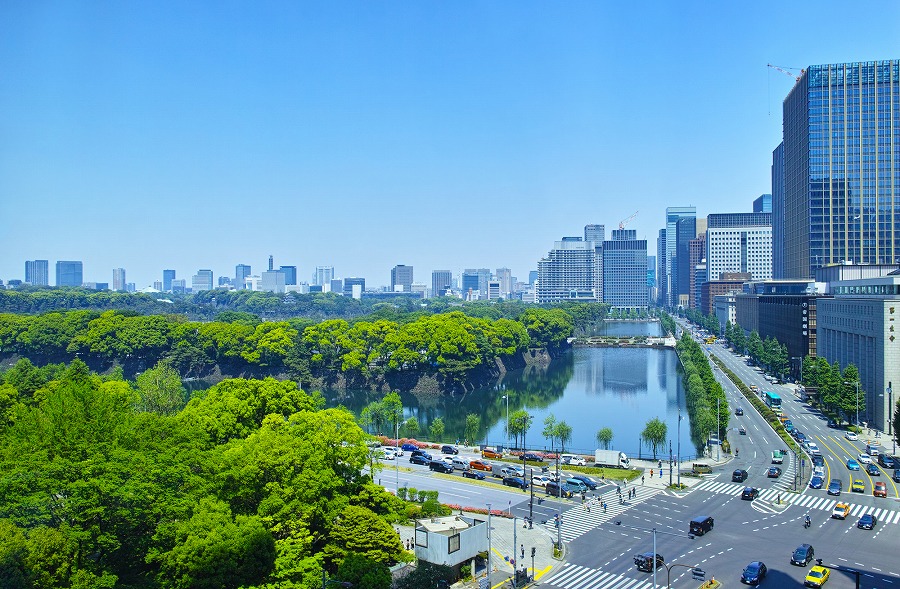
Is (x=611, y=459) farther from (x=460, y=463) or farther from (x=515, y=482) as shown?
(x=460, y=463)

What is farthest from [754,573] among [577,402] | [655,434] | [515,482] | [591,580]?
[577,402]

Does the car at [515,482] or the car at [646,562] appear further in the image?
the car at [515,482]

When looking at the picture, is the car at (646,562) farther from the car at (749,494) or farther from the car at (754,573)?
the car at (749,494)

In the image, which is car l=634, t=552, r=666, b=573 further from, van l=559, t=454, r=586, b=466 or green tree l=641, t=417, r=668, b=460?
green tree l=641, t=417, r=668, b=460

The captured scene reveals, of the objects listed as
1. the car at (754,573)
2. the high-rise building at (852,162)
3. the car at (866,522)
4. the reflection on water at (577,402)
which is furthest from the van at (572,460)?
the high-rise building at (852,162)

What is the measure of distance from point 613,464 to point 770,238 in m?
149

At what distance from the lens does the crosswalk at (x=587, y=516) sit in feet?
91.8

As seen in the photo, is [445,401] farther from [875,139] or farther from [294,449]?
[875,139]

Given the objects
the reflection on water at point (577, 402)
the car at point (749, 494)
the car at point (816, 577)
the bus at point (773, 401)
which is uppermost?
the bus at point (773, 401)

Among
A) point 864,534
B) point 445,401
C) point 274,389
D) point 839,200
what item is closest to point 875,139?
point 839,200

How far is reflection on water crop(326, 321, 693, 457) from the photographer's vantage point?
5103 cm

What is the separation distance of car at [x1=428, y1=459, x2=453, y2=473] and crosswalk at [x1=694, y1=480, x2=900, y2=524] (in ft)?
38.6

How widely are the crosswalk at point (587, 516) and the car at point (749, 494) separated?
12.0 feet

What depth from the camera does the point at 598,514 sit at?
1184 inches
